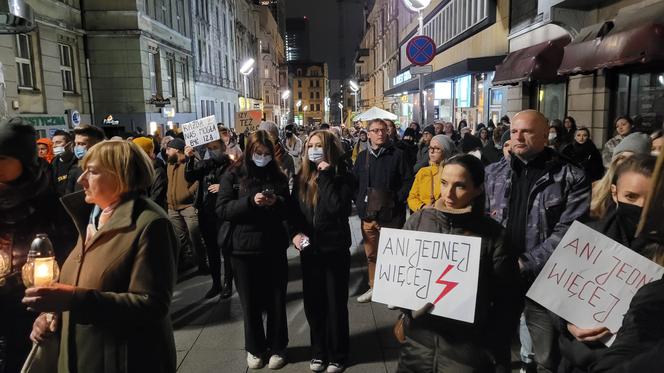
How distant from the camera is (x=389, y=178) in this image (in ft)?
20.8

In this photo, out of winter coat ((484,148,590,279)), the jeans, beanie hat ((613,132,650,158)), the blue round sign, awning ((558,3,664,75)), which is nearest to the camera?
winter coat ((484,148,590,279))

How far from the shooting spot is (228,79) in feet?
154

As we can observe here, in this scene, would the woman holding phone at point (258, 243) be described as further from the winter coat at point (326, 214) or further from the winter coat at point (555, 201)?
the winter coat at point (555, 201)

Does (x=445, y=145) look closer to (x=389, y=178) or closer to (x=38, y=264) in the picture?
(x=389, y=178)

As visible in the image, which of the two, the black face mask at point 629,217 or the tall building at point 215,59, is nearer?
the black face mask at point 629,217

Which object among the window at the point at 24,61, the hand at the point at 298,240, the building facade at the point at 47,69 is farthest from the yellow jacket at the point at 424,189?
the window at the point at 24,61

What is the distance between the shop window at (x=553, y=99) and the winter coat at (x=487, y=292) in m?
12.4

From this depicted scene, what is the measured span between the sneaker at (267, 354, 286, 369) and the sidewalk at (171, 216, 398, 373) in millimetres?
49

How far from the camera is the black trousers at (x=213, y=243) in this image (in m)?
6.49

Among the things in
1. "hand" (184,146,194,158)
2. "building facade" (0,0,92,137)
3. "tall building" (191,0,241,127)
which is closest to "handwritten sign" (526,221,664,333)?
"hand" (184,146,194,158)

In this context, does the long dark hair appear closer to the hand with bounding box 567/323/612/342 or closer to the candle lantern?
the hand with bounding box 567/323/612/342

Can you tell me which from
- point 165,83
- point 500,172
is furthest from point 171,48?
point 500,172

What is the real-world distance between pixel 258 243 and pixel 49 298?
227 cm

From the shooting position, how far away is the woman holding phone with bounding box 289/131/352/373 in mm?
4414
